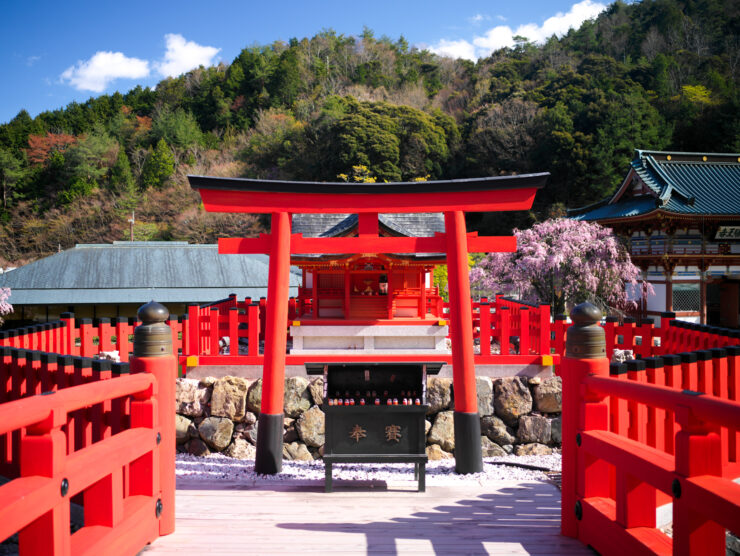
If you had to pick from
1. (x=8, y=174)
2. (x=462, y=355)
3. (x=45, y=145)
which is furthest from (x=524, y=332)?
(x=45, y=145)

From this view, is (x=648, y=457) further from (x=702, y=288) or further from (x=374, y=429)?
(x=702, y=288)

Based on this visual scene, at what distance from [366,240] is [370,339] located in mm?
3658

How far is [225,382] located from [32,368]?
395cm

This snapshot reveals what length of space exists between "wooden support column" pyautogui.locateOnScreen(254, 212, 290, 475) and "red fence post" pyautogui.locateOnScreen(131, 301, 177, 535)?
7.40 ft

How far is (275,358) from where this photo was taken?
5477 mm

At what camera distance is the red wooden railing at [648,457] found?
1922mm

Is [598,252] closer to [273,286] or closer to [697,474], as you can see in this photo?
[273,286]

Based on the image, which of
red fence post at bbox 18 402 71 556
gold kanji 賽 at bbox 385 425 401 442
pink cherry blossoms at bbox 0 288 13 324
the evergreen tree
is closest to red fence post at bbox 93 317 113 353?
gold kanji 賽 at bbox 385 425 401 442

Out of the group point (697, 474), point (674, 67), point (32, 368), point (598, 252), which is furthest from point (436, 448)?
point (674, 67)

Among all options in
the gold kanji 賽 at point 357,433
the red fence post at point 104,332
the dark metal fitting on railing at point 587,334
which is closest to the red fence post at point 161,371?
the gold kanji 賽 at point 357,433

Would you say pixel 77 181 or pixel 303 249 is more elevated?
pixel 77 181

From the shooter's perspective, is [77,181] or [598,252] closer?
[598,252]

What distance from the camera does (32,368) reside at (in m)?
3.87

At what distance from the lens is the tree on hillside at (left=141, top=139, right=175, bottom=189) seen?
3641 cm
